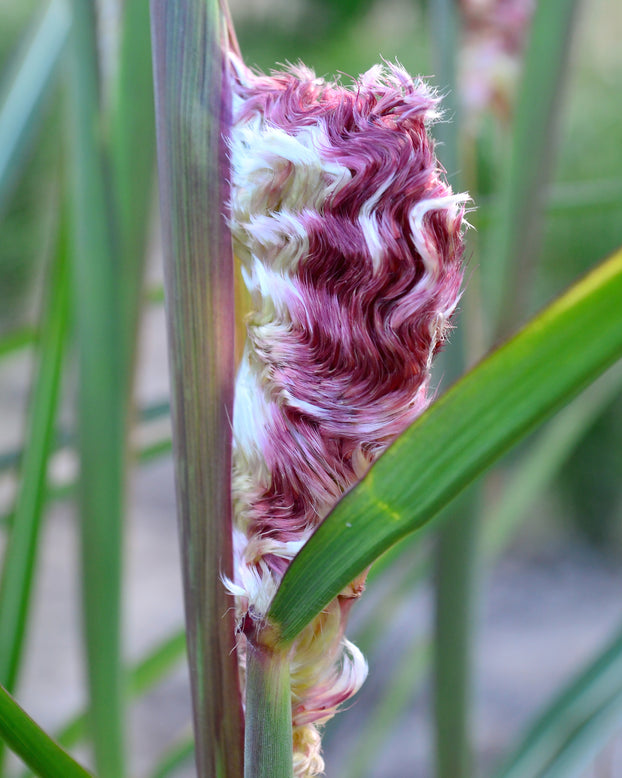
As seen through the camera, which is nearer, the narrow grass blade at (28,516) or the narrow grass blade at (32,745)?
the narrow grass blade at (32,745)

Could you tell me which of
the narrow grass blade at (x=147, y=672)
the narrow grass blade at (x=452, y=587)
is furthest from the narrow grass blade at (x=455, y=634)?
the narrow grass blade at (x=147, y=672)

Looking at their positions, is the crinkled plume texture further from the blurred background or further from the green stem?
the blurred background

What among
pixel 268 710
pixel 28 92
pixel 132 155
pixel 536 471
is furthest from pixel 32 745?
pixel 536 471

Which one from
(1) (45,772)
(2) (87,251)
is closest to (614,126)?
(2) (87,251)

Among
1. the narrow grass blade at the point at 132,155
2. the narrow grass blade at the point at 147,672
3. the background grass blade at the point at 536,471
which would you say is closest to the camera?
the narrow grass blade at the point at 132,155

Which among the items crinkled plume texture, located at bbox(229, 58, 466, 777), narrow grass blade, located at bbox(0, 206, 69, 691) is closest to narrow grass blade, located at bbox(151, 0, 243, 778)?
crinkled plume texture, located at bbox(229, 58, 466, 777)

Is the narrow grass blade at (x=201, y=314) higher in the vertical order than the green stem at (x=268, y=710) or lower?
higher

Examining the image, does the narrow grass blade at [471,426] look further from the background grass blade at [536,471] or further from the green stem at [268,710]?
the background grass blade at [536,471]
